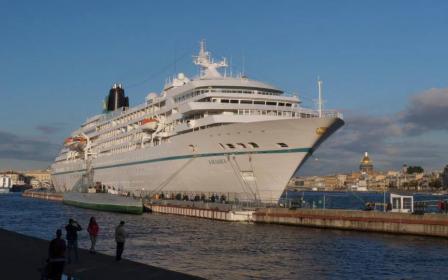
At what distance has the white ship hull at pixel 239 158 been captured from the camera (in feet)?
150

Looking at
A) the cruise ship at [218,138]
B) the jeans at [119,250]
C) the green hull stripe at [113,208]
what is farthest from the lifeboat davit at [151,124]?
the jeans at [119,250]

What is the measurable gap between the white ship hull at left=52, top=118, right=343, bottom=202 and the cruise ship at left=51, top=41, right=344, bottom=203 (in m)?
0.08

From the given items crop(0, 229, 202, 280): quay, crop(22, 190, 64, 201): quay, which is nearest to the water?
crop(0, 229, 202, 280): quay

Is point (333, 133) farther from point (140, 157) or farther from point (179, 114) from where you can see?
point (140, 157)

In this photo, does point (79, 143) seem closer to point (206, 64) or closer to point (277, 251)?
point (206, 64)

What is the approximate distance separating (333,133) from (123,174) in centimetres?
3114

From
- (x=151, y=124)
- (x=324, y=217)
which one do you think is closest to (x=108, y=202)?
(x=151, y=124)

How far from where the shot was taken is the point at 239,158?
48.1 metres

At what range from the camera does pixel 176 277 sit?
16938 millimetres

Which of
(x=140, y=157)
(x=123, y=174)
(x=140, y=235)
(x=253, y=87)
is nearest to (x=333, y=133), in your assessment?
(x=253, y=87)

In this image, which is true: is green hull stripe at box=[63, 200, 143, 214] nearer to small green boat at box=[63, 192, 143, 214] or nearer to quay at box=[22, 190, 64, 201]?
small green boat at box=[63, 192, 143, 214]

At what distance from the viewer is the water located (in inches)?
930

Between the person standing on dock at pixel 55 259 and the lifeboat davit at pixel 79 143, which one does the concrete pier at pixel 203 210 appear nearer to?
the person standing on dock at pixel 55 259

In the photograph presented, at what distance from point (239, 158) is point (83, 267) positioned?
29453 mm
